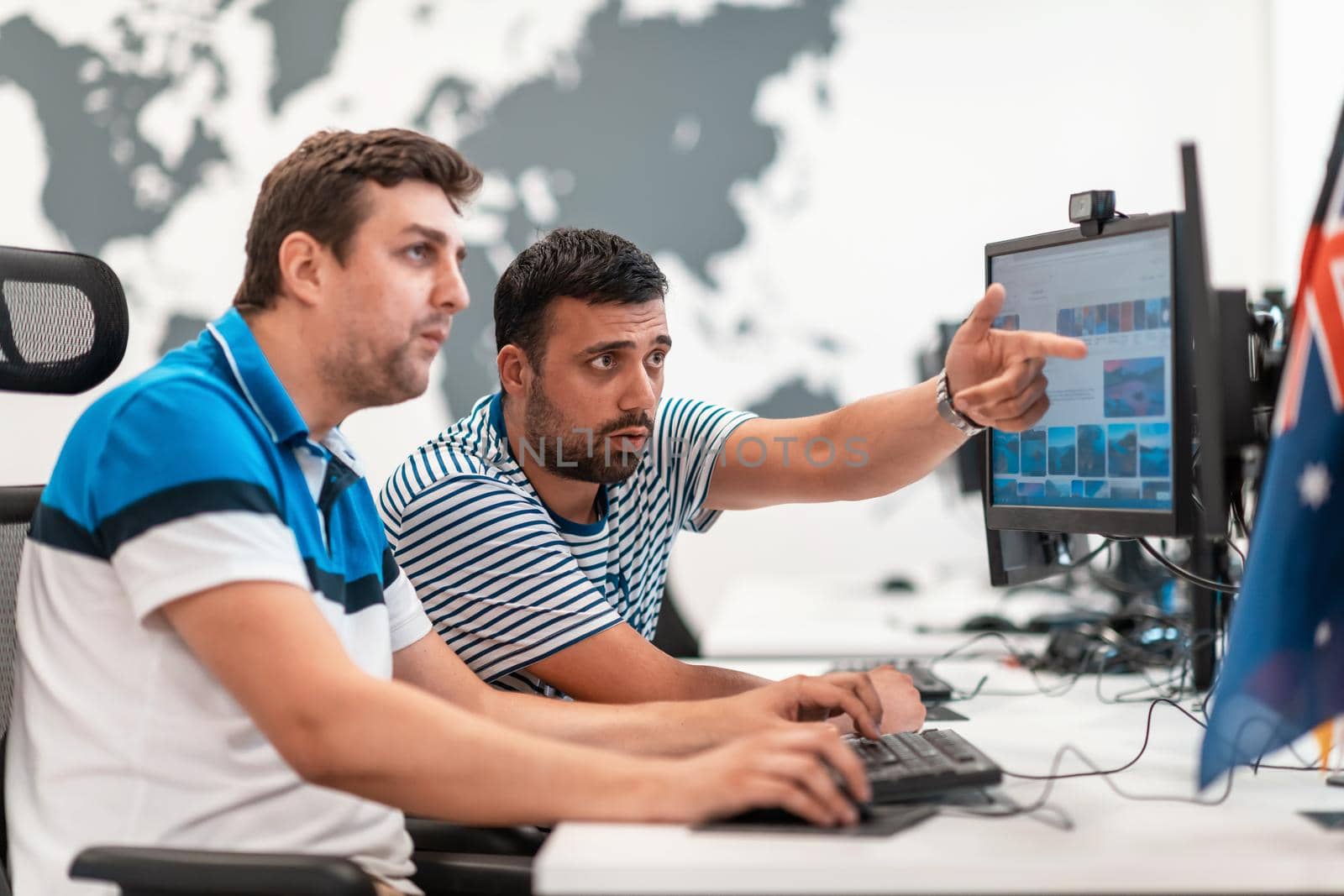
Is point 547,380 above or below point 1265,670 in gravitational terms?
above

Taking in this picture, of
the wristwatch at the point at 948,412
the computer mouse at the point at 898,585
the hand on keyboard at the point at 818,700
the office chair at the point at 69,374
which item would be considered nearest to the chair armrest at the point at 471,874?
the office chair at the point at 69,374

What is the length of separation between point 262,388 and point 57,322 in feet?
1.02

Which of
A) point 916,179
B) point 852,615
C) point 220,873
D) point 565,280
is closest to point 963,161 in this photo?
point 916,179

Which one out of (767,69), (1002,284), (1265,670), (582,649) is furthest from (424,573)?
(767,69)

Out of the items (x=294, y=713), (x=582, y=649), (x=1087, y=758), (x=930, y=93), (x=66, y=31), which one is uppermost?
(x=66, y=31)

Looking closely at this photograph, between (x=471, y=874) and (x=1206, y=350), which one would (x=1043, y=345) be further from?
(x=471, y=874)

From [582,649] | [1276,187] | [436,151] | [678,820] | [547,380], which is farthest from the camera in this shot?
[1276,187]

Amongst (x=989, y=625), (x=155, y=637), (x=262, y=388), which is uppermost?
(x=262, y=388)

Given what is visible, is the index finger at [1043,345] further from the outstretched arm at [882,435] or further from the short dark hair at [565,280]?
the short dark hair at [565,280]

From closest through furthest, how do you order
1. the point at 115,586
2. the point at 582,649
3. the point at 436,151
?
the point at 115,586, the point at 436,151, the point at 582,649

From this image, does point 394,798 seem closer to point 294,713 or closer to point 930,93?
point 294,713

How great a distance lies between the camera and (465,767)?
3.31 feet

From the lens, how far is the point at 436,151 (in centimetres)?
132

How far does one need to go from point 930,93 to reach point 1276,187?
4.08 feet
